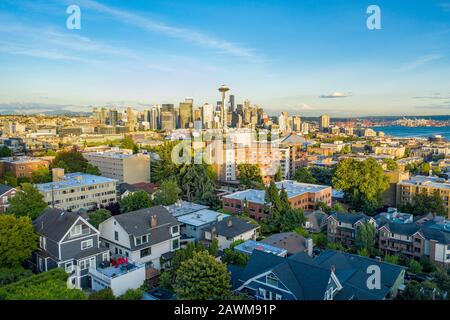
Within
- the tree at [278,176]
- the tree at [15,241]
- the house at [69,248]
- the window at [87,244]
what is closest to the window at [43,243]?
the house at [69,248]

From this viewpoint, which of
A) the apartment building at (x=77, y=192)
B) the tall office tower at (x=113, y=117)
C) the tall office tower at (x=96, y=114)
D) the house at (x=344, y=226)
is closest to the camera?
the house at (x=344, y=226)

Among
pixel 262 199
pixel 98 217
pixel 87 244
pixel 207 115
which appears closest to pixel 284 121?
pixel 207 115

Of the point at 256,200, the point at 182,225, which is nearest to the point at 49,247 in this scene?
the point at 182,225

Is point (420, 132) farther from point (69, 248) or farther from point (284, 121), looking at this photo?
point (69, 248)

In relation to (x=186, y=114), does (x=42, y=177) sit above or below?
below

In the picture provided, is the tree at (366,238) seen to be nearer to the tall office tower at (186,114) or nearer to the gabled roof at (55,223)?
the gabled roof at (55,223)

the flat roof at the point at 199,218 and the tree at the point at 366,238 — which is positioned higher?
the flat roof at the point at 199,218
